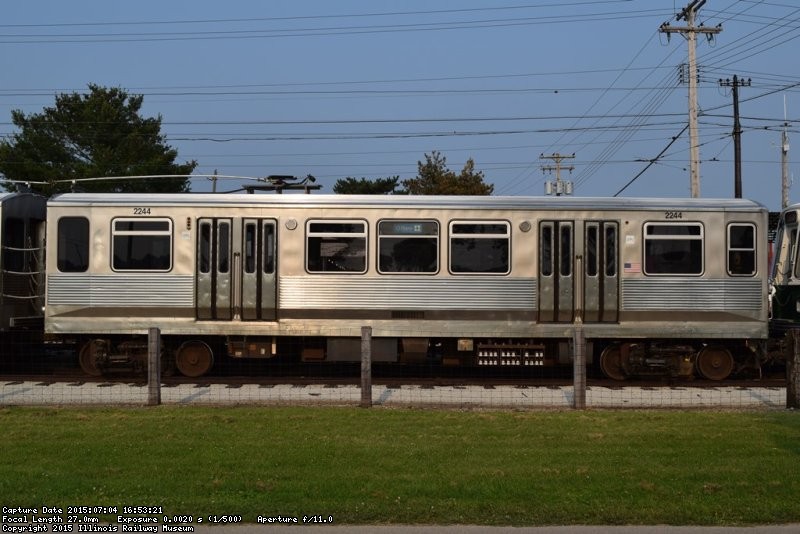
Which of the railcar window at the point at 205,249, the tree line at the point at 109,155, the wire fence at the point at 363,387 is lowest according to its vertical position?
the wire fence at the point at 363,387

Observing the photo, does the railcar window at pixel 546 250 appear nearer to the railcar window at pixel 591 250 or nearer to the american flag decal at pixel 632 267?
the railcar window at pixel 591 250

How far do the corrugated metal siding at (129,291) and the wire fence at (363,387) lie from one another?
2.88ft

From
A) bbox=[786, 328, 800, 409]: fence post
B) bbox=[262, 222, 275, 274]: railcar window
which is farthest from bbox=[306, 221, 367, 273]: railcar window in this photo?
bbox=[786, 328, 800, 409]: fence post

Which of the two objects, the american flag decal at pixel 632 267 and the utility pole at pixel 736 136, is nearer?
the american flag decal at pixel 632 267

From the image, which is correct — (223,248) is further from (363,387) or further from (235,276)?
(363,387)

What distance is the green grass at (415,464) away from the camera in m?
6.59

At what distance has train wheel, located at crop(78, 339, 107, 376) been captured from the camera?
1534 cm

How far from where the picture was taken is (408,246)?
49.7 ft

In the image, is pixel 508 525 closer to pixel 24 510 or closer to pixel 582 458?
pixel 582 458

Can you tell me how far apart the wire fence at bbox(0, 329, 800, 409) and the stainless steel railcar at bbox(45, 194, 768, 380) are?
872 mm

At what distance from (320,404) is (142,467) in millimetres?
4157

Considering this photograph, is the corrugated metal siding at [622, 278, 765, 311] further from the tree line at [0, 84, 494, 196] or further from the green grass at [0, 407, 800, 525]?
the tree line at [0, 84, 494, 196]

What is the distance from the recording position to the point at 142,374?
51.0 feet

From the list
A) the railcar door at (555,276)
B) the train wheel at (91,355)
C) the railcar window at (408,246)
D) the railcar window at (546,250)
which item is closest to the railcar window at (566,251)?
the railcar door at (555,276)
